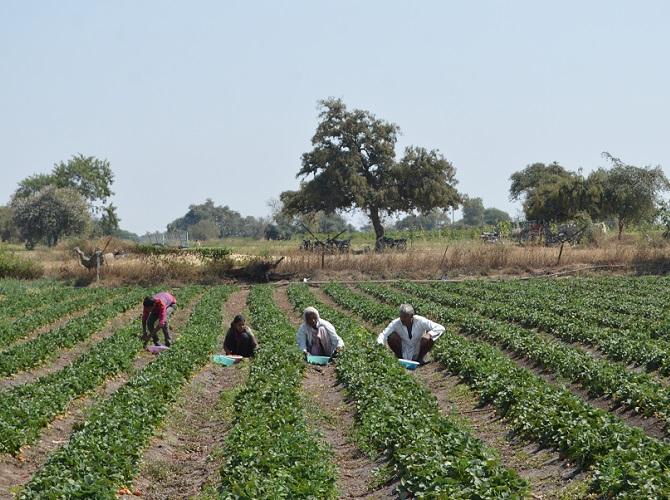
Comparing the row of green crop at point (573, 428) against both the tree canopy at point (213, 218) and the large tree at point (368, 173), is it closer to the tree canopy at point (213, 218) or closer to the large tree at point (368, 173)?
the large tree at point (368, 173)

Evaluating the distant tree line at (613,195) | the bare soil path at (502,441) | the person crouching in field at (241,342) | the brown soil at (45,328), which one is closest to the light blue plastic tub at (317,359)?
the person crouching in field at (241,342)

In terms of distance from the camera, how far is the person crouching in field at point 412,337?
55.9 feet

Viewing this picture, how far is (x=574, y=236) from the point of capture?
5238cm

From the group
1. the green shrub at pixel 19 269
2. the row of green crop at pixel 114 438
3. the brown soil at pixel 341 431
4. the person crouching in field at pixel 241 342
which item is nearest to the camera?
the row of green crop at pixel 114 438

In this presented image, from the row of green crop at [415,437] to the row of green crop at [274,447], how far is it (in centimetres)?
72

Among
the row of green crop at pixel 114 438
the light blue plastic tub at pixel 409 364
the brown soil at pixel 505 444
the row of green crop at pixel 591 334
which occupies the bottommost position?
the brown soil at pixel 505 444

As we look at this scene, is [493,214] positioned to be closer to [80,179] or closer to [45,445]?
[80,179]

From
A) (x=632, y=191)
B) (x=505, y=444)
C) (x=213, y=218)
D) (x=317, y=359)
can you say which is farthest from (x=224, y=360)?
(x=213, y=218)

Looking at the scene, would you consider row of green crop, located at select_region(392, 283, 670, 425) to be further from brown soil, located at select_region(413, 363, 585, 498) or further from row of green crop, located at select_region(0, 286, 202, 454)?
row of green crop, located at select_region(0, 286, 202, 454)

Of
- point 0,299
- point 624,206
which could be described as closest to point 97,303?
point 0,299

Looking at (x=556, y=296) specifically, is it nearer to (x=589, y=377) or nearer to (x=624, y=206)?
(x=589, y=377)

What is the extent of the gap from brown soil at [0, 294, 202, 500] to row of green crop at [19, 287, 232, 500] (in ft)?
1.54

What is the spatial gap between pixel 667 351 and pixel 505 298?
1367 centimetres

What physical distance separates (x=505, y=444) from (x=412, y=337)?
5897 mm
